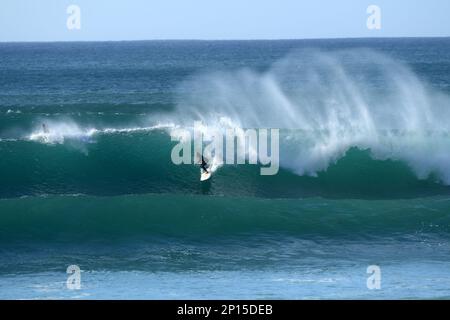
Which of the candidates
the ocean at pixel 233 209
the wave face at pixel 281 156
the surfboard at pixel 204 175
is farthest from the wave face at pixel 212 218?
the wave face at pixel 281 156

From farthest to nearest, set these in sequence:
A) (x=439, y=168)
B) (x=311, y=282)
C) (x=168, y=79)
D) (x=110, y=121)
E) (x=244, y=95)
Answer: (x=168, y=79), (x=244, y=95), (x=110, y=121), (x=439, y=168), (x=311, y=282)

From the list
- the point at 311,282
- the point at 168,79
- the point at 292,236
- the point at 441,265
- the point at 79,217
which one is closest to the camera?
the point at 311,282

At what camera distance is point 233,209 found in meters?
18.0

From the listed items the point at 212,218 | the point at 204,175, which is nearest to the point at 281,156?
the point at 204,175

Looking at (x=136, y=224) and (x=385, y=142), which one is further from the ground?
(x=385, y=142)

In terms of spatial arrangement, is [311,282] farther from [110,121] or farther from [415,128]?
[110,121]

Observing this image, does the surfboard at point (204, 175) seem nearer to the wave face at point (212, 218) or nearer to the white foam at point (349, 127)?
the wave face at point (212, 218)

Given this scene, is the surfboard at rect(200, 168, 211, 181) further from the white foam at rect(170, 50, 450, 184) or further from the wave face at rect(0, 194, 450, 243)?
the white foam at rect(170, 50, 450, 184)

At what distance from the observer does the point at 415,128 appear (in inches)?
989

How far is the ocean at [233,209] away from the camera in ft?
42.8

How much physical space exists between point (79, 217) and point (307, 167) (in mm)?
7200

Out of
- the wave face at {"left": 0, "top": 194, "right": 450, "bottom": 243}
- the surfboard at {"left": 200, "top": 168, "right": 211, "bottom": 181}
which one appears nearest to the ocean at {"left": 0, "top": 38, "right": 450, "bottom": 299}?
the wave face at {"left": 0, "top": 194, "right": 450, "bottom": 243}

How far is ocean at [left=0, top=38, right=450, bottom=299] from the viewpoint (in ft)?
42.8

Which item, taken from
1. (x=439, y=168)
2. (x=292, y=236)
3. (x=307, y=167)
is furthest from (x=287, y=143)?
(x=292, y=236)
